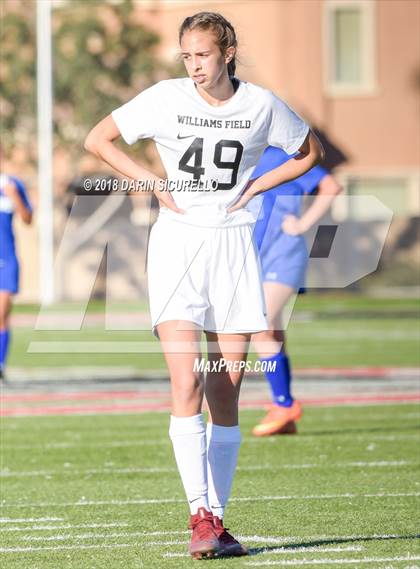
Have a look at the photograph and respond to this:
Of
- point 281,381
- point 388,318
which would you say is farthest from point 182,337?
point 388,318

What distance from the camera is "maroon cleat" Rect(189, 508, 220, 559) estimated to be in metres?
5.47

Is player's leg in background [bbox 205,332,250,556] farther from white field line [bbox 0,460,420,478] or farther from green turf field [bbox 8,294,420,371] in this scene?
green turf field [bbox 8,294,420,371]

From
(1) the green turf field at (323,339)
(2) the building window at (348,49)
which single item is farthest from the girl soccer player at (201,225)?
(2) the building window at (348,49)

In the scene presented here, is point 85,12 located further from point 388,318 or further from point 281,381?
point 281,381

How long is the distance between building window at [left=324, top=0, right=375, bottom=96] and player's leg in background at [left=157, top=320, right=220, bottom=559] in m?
29.6

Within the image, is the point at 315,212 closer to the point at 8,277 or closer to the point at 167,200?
the point at 167,200

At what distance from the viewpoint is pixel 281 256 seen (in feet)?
31.9

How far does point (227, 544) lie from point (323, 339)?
13.9 metres

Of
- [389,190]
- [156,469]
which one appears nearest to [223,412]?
[156,469]

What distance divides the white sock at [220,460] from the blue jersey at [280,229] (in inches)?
140

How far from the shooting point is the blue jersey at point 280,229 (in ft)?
30.9

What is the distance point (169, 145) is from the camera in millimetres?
5688

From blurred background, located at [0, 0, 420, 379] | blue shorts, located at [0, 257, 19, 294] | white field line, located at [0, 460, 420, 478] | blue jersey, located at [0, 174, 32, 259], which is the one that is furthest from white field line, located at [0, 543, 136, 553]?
blurred background, located at [0, 0, 420, 379]

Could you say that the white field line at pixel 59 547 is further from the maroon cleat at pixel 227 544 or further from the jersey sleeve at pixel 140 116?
the jersey sleeve at pixel 140 116
